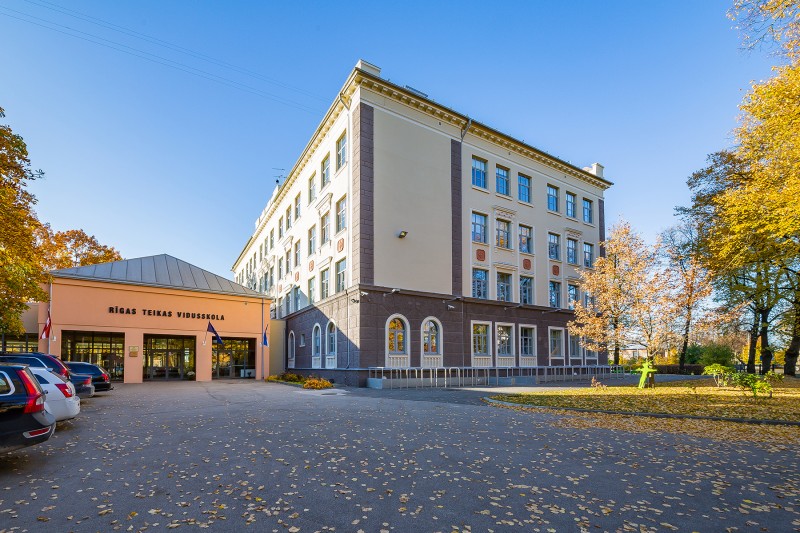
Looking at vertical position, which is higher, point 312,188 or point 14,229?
point 312,188

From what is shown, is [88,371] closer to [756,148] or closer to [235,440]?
[235,440]

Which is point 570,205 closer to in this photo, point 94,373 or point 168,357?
point 168,357

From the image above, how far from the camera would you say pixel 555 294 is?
3425 cm

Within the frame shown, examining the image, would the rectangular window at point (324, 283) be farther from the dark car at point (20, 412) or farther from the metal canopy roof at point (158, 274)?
the dark car at point (20, 412)

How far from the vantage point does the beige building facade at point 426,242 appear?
2497 cm

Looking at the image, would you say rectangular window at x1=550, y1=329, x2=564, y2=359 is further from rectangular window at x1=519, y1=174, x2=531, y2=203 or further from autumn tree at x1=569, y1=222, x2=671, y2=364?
rectangular window at x1=519, y1=174, x2=531, y2=203

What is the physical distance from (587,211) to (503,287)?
41.1 ft

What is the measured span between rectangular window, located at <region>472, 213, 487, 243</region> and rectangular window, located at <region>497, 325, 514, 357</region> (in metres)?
5.75

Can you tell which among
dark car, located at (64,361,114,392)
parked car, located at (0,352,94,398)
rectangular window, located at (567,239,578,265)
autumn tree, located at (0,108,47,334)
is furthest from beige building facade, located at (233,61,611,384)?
autumn tree, located at (0,108,47,334)

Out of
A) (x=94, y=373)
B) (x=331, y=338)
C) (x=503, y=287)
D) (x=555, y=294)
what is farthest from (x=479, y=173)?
(x=94, y=373)

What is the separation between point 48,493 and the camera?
570 centimetres

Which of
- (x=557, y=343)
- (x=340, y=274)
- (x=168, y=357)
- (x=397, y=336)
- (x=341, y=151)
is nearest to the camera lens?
(x=397, y=336)

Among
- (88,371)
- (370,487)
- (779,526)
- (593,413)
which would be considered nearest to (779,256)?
(593,413)

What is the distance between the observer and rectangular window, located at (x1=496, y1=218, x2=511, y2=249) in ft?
101
